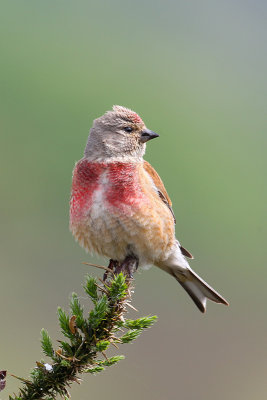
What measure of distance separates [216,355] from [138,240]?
17.9 ft

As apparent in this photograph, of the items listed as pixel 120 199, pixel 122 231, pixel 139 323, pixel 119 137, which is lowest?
pixel 139 323

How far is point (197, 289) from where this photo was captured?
512 centimetres

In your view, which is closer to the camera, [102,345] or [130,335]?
[102,345]

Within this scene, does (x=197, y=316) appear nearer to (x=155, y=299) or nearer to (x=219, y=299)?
(x=155, y=299)

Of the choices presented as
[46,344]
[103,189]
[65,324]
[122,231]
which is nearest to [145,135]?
[103,189]

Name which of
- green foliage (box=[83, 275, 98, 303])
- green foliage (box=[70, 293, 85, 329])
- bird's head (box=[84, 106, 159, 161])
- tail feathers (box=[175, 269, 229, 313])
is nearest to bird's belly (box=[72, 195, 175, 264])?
bird's head (box=[84, 106, 159, 161])

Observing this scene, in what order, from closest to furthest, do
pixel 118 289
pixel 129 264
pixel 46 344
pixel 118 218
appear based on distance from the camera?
pixel 46 344 → pixel 118 289 → pixel 118 218 → pixel 129 264

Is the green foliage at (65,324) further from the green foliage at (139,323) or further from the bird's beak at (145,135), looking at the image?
the bird's beak at (145,135)

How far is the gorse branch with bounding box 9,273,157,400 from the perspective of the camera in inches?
103

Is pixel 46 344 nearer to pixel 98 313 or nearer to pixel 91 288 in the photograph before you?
pixel 98 313

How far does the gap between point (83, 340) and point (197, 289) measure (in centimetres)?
247

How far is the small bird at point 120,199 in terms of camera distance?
4.25m

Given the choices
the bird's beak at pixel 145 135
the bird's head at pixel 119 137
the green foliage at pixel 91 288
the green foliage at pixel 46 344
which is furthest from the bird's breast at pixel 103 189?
the green foliage at pixel 46 344

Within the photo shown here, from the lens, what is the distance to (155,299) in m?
9.79
